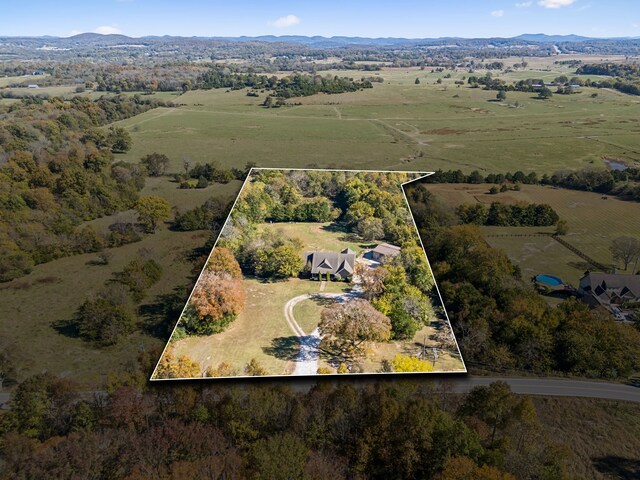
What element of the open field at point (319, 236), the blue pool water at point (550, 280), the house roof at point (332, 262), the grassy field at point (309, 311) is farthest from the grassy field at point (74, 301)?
the blue pool water at point (550, 280)

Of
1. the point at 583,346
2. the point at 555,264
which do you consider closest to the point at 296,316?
the point at 583,346

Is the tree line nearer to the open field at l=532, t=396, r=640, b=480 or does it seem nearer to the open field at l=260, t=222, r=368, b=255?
the open field at l=260, t=222, r=368, b=255

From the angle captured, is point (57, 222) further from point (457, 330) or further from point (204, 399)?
point (457, 330)

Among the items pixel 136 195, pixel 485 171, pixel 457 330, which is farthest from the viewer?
pixel 485 171

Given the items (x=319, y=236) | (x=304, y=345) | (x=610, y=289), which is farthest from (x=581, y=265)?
(x=304, y=345)

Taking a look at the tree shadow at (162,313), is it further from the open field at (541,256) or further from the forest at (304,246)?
the open field at (541,256)

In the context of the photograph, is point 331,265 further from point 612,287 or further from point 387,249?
point 612,287

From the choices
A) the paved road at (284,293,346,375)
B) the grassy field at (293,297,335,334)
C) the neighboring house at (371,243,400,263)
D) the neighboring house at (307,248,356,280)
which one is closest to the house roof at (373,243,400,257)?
the neighboring house at (371,243,400,263)
